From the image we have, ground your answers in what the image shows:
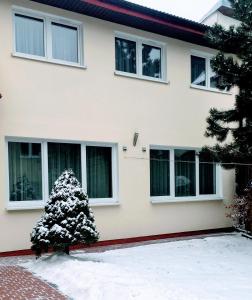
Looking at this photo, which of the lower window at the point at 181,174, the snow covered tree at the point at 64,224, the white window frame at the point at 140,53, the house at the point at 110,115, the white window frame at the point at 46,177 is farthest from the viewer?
the lower window at the point at 181,174

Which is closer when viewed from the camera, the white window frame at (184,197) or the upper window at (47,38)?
the upper window at (47,38)

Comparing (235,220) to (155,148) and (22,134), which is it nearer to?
(155,148)

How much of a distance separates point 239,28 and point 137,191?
209 inches

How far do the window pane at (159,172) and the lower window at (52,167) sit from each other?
4.93ft

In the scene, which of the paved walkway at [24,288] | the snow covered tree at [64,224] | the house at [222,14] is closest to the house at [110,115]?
the snow covered tree at [64,224]

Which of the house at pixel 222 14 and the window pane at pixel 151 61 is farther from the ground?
the house at pixel 222 14

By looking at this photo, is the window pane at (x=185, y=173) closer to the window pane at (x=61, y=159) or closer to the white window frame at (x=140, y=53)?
the white window frame at (x=140, y=53)

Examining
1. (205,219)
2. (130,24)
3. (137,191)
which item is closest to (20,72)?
(130,24)

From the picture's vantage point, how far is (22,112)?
390 inches

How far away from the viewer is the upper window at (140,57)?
12.0 meters

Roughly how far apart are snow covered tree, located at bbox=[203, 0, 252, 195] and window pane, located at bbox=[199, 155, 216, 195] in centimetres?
238

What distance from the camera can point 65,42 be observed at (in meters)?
10.9

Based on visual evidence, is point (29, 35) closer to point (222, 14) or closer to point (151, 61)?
point (151, 61)

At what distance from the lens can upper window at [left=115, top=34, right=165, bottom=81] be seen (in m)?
12.0
